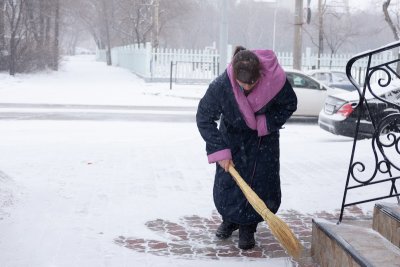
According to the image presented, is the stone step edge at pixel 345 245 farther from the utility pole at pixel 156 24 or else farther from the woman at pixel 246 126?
the utility pole at pixel 156 24

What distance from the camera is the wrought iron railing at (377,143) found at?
13.1 feet

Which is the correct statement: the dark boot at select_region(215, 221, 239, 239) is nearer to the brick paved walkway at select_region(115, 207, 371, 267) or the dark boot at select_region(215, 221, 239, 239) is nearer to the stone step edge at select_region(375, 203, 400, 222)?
the brick paved walkway at select_region(115, 207, 371, 267)

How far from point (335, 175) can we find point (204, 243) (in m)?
3.15

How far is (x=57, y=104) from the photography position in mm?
18734

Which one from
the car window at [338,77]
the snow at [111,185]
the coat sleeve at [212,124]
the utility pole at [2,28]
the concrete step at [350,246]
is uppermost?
the utility pole at [2,28]

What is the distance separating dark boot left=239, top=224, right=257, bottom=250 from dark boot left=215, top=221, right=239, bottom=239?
0.66 feet

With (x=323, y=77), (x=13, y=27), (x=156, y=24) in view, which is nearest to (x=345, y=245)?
(x=323, y=77)

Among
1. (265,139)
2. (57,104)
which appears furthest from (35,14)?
(265,139)

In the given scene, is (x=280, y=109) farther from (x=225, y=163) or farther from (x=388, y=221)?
(x=388, y=221)

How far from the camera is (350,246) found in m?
3.57

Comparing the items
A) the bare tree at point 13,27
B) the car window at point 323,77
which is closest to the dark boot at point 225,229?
the car window at point 323,77

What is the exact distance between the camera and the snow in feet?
14.7

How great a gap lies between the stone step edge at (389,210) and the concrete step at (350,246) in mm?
167

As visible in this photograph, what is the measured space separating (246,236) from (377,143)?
1.25 metres
